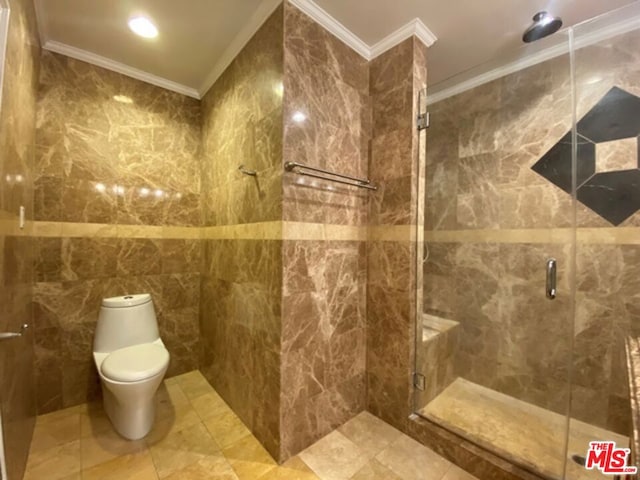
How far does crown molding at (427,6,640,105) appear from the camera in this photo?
4.78 ft

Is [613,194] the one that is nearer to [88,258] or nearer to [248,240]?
[248,240]

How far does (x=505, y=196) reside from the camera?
198cm

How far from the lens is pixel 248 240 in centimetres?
167

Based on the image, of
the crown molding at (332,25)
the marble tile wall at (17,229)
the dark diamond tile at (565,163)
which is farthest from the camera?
the dark diamond tile at (565,163)

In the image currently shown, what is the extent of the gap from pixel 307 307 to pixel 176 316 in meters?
1.41

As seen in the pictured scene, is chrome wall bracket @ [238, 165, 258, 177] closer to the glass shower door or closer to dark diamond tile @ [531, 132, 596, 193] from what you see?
the glass shower door

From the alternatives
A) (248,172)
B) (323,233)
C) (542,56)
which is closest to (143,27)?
(248,172)

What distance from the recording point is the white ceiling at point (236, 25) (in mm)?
1449

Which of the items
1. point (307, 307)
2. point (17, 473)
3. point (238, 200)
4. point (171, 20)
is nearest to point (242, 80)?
point (171, 20)

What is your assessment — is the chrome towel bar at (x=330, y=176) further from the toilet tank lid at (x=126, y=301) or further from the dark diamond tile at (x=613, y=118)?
the toilet tank lid at (x=126, y=301)

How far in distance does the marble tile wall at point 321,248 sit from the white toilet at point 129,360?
0.83m

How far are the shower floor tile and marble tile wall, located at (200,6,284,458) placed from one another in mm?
1045
